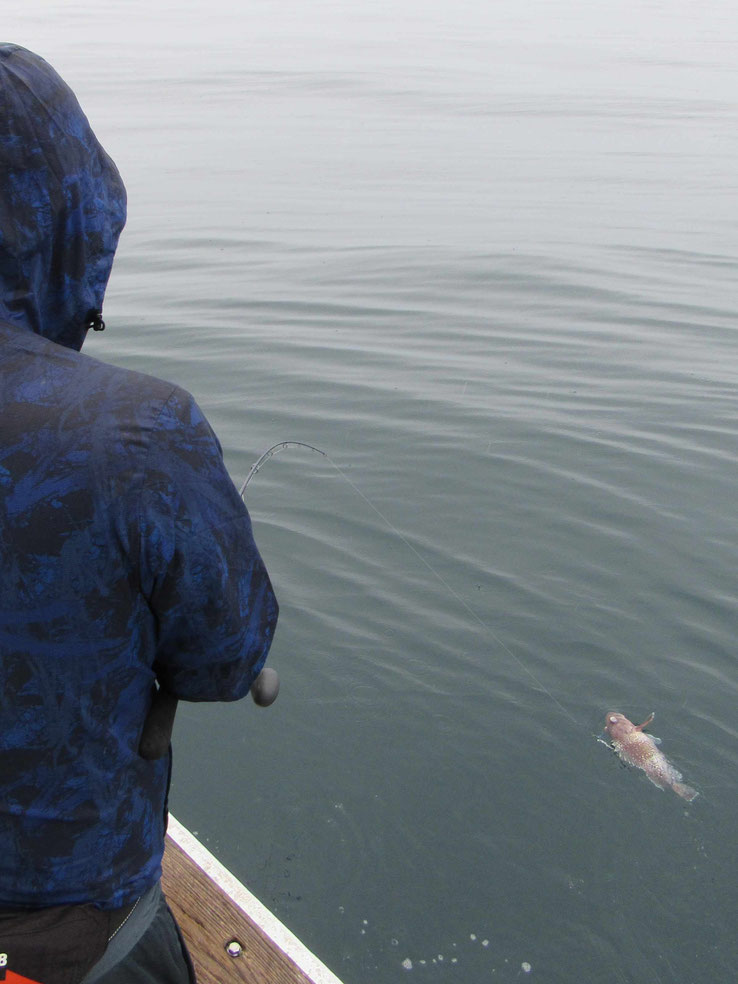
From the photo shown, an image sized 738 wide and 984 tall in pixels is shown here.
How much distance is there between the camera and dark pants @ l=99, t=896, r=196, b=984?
1.72 metres

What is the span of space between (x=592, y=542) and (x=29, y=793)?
198 inches

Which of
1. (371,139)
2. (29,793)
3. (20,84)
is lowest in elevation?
(371,139)

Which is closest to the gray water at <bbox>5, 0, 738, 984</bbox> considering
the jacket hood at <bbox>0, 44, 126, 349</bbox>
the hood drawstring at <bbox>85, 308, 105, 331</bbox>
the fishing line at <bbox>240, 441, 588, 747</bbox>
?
the fishing line at <bbox>240, 441, 588, 747</bbox>

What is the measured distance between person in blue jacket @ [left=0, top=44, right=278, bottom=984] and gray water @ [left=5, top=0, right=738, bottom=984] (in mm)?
2295

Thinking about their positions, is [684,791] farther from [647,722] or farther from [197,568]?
[197,568]

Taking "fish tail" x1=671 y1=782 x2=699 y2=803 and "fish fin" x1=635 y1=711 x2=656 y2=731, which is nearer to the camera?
→ "fish tail" x1=671 y1=782 x2=699 y2=803

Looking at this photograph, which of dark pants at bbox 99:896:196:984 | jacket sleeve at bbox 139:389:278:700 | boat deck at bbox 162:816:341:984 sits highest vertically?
jacket sleeve at bbox 139:389:278:700

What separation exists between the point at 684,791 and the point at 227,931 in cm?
229

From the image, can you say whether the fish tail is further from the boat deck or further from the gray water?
the boat deck

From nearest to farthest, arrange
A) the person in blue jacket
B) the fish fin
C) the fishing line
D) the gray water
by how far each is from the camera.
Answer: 1. the person in blue jacket
2. the gray water
3. the fish fin
4. the fishing line

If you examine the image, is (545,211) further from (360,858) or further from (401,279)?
(360,858)

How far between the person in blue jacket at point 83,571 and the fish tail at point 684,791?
3.17 meters

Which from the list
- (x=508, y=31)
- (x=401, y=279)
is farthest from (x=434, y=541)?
(x=508, y=31)

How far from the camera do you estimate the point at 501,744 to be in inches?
183
